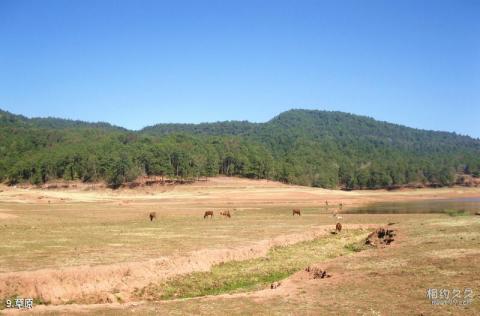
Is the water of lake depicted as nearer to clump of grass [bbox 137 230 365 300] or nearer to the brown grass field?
the brown grass field

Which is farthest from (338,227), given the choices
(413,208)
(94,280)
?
(413,208)

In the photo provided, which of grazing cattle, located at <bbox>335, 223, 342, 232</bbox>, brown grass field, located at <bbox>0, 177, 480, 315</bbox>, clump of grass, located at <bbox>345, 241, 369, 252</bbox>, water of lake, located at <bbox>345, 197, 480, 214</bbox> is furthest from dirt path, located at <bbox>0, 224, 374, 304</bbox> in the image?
water of lake, located at <bbox>345, 197, 480, 214</bbox>

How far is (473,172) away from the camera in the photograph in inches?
7200

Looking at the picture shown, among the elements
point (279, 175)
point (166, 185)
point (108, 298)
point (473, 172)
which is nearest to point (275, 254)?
point (108, 298)

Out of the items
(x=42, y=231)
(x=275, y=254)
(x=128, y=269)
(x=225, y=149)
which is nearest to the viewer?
(x=128, y=269)

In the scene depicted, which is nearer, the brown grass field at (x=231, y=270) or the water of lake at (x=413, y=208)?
the brown grass field at (x=231, y=270)

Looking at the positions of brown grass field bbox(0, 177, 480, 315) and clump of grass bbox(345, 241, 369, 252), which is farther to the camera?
clump of grass bbox(345, 241, 369, 252)

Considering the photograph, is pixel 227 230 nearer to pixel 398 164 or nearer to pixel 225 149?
pixel 225 149

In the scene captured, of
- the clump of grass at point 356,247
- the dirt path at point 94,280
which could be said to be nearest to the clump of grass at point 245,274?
the clump of grass at point 356,247

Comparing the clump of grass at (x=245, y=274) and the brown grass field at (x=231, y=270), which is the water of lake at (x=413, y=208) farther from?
the clump of grass at (x=245, y=274)

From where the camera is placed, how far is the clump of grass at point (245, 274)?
2033 centimetres

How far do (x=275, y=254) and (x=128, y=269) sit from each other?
996 cm

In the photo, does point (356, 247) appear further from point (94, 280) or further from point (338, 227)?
point (94, 280)

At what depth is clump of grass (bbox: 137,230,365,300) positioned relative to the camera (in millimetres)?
20328
